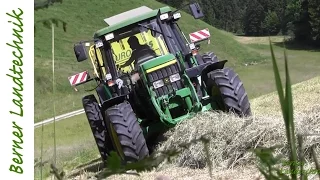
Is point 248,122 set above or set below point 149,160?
below

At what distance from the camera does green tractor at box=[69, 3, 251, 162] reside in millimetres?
7164

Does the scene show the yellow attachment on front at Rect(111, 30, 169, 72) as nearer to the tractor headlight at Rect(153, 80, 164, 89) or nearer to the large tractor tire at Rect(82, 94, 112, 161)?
the large tractor tire at Rect(82, 94, 112, 161)

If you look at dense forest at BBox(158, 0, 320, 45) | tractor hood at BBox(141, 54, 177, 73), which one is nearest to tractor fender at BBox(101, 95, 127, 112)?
tractor hood at BBox(141, 54, 177, 73)

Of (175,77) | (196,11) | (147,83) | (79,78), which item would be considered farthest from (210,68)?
(79,78)

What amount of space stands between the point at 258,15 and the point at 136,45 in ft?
326

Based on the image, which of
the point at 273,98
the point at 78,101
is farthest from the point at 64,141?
the point at 78,101

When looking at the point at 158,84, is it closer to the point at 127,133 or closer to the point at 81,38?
the point at 127,133

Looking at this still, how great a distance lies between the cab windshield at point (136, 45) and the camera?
834cm

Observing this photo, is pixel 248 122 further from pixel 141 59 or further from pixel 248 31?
pixel 248 31

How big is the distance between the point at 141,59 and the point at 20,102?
6335 mm

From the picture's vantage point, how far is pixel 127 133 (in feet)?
22.6

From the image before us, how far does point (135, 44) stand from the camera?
8.42 m

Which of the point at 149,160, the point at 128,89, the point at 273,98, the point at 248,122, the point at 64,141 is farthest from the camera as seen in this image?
the point at 64,141

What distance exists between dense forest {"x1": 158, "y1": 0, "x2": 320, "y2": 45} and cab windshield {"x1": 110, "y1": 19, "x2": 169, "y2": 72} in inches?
1379
